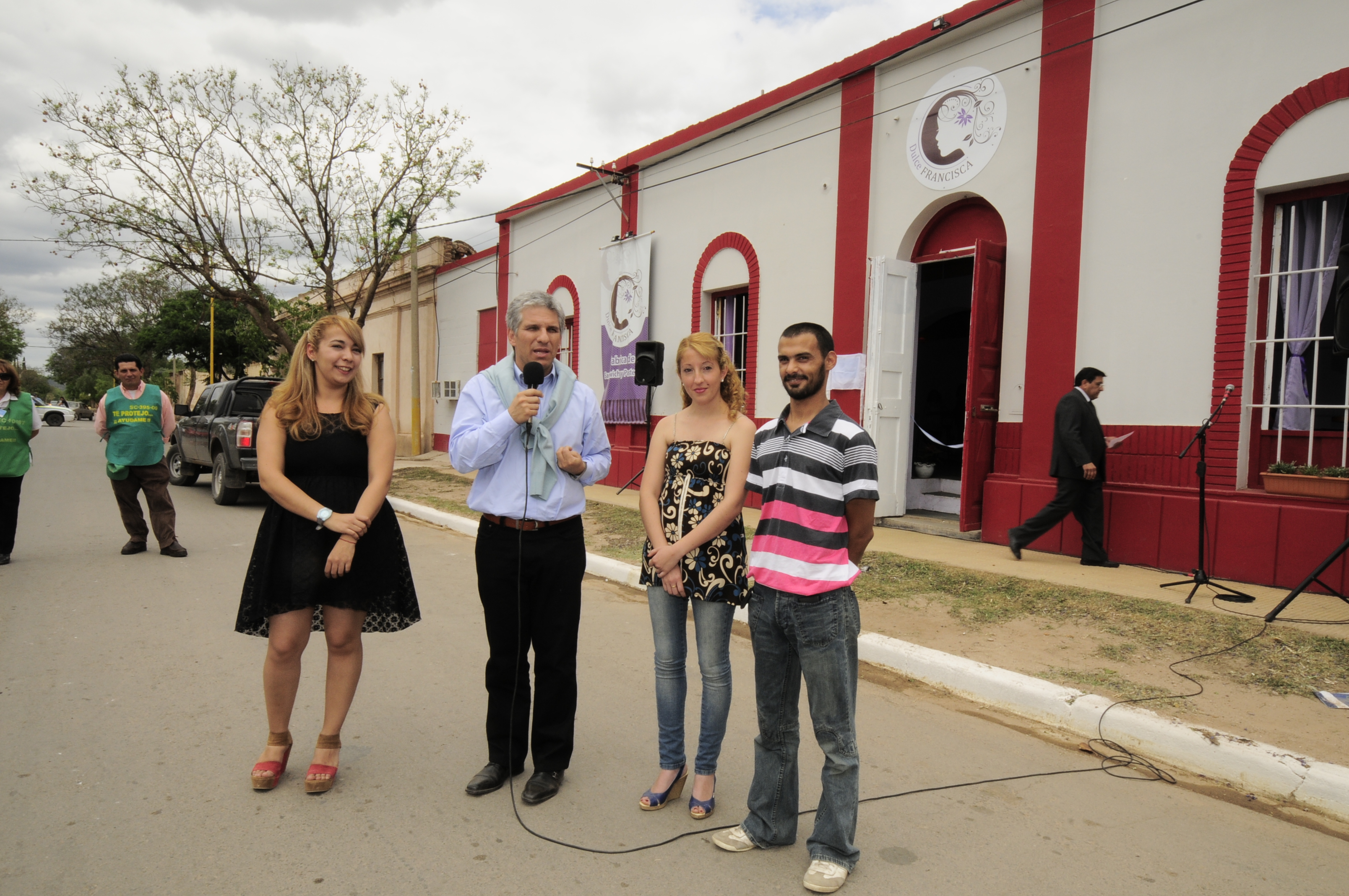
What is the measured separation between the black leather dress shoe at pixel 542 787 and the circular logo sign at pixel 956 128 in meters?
7.62

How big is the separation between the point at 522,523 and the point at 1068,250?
6.59 metres

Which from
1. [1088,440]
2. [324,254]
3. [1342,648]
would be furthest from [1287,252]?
[324,254]

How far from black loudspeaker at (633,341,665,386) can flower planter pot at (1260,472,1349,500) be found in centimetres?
762

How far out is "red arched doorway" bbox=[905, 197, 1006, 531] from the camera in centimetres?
825

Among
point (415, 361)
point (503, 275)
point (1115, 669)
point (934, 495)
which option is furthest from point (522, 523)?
point (415, 361)

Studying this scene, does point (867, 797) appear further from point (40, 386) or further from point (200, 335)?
point (40, 386)

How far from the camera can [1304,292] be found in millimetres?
6570

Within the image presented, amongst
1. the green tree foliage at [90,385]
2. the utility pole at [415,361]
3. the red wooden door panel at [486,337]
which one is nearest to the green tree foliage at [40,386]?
the green tree foliage at [90,385]

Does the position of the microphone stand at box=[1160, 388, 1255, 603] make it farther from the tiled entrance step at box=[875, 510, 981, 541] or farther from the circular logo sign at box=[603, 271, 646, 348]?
the circular logo sign at box=[603, 271, 646, 348]

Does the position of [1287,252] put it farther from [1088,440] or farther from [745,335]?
[745,335]

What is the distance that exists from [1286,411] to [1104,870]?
546 centimetres

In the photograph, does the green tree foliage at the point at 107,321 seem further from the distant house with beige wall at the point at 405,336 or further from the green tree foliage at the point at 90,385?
the distant house with beige wall at the point at 405,336

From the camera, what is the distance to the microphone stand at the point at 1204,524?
19.6 feet

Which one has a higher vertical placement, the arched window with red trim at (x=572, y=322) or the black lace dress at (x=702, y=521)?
the arched window with red trim at (x=572, y=322)
